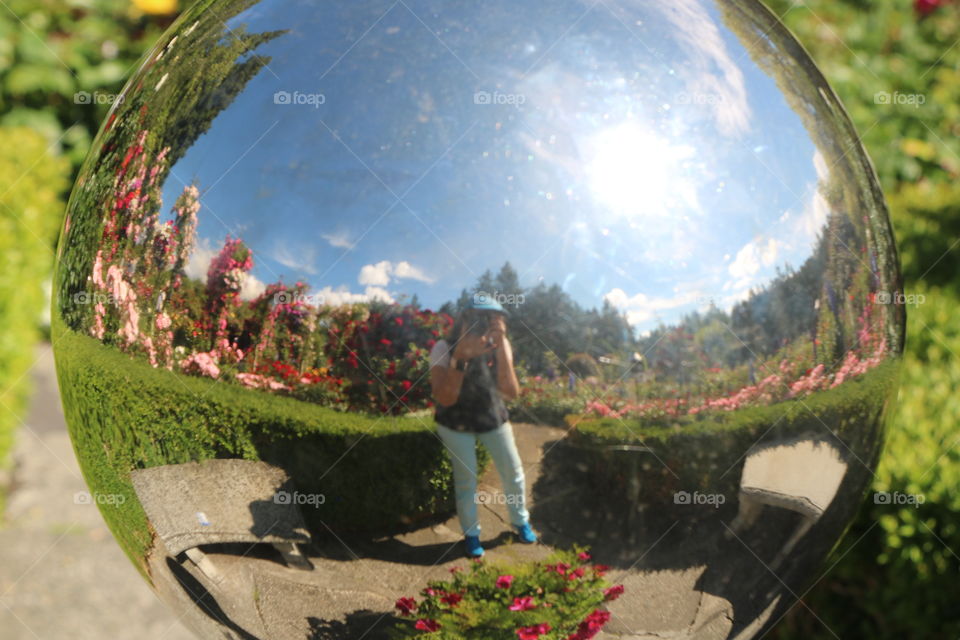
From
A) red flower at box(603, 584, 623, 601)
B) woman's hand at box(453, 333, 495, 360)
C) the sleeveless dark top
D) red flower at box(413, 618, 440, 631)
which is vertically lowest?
red flower at box(413, 618, 440, 631)

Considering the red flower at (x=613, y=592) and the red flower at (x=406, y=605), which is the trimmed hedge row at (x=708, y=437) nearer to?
the red flower at (x=613, y=592)

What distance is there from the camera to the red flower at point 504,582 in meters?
2.47

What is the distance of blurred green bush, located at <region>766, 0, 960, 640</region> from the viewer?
4461mm

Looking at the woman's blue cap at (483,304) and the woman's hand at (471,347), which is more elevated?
the woman's blue cap at (483,304)

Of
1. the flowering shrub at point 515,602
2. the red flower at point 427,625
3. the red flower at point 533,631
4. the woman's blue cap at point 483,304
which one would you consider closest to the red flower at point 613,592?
the flowering shrub at point 515,602

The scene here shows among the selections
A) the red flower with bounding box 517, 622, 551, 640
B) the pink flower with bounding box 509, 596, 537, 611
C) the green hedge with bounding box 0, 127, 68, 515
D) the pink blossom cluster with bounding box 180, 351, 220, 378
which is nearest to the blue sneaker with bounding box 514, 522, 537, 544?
the pink flower with bounding box 509, 596, 537, 611

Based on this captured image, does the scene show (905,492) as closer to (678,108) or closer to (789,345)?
(789,345)

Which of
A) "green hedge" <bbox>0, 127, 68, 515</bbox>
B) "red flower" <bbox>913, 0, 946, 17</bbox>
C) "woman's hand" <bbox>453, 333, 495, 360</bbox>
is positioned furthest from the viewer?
"red flower" <bbox>913, 0, 946, 17</bbox>

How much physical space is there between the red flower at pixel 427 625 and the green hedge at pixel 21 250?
4.84 m

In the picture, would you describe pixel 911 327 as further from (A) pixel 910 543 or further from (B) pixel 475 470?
(B) pixel 475 470

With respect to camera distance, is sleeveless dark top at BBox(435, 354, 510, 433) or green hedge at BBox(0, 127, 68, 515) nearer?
sleeveless dark top at BBox(435, 354, 510, 433)

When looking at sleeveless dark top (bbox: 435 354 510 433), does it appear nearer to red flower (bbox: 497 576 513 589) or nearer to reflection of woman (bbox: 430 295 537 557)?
reflection of woman (bbox: 430 295 537 557)

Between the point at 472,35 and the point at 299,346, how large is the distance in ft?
3.15

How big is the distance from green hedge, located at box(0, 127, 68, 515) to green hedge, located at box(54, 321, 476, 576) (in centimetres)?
430
